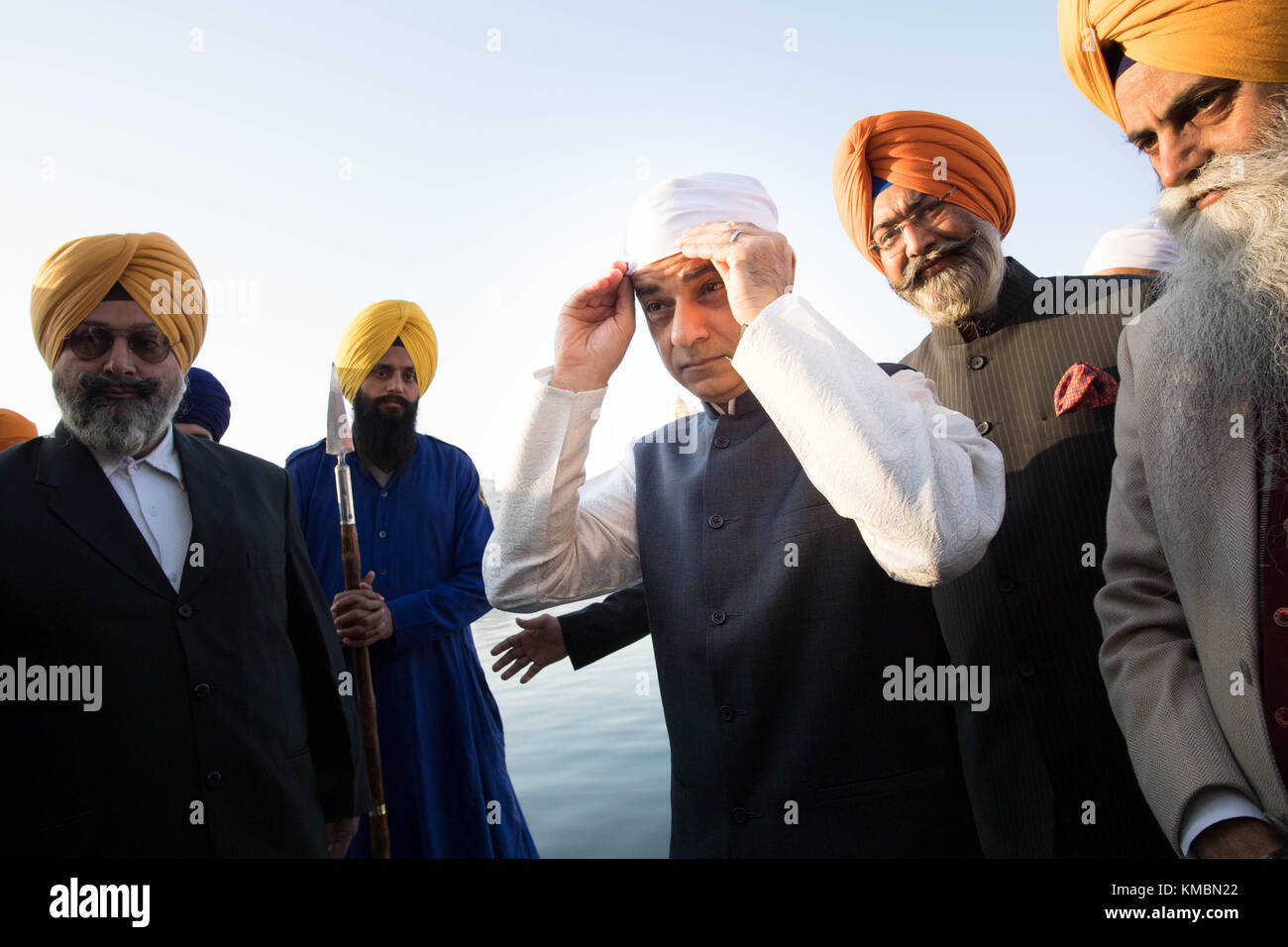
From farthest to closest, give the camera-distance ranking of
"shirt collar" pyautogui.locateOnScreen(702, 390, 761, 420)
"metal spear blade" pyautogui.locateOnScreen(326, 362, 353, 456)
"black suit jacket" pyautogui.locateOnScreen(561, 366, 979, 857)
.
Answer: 1. "metal spear blade" pyautogui.locateOnScreen(326, 362, 353, 456)
2. "shirt collar" pyautogui.locateOnScreen(702, 390, 761, 420)
3. "black suit jacket" pyautogui.locateOnScreen(561, 366, 979, 857)

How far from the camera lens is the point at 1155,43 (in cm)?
171

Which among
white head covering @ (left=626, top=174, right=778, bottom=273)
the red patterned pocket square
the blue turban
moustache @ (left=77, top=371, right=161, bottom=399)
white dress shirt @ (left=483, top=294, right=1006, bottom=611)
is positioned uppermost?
the blue turban

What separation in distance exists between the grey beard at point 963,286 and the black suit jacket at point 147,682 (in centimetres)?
187

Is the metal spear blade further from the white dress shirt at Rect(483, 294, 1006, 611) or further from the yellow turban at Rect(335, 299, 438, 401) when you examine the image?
the white dress shirt at Rect(483, 294, 1006, 611)

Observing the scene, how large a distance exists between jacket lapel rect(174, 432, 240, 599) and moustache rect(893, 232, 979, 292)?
6.26ft

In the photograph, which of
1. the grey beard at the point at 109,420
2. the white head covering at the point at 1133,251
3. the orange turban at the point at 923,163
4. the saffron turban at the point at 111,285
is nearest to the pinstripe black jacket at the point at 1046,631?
the orange turban at the point at 923,163

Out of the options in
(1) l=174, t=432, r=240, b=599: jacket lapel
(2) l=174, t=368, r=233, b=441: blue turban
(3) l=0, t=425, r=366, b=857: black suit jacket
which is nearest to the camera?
(3) l=0, t=425, r=366, b=857: black suit jacket

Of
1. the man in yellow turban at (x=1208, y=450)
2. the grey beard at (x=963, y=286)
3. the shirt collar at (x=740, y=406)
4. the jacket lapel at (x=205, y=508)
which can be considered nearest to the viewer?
the man in yellow turban at (x=1208, y=450)

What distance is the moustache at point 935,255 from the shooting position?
2344 millimetres

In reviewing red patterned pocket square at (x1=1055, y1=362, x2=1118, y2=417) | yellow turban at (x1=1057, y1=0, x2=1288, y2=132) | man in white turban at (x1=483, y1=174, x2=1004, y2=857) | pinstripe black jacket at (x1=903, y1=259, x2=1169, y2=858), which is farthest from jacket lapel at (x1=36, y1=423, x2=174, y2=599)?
yellow turban at (x1=1057, y1=0, x2=1288, y2=132)

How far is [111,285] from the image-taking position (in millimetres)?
2334

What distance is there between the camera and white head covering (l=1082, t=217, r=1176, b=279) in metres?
3.44

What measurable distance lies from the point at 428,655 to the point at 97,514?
1344 millimetres

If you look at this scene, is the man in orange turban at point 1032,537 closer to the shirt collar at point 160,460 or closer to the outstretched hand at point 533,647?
the outstretched hand at point 533,647
